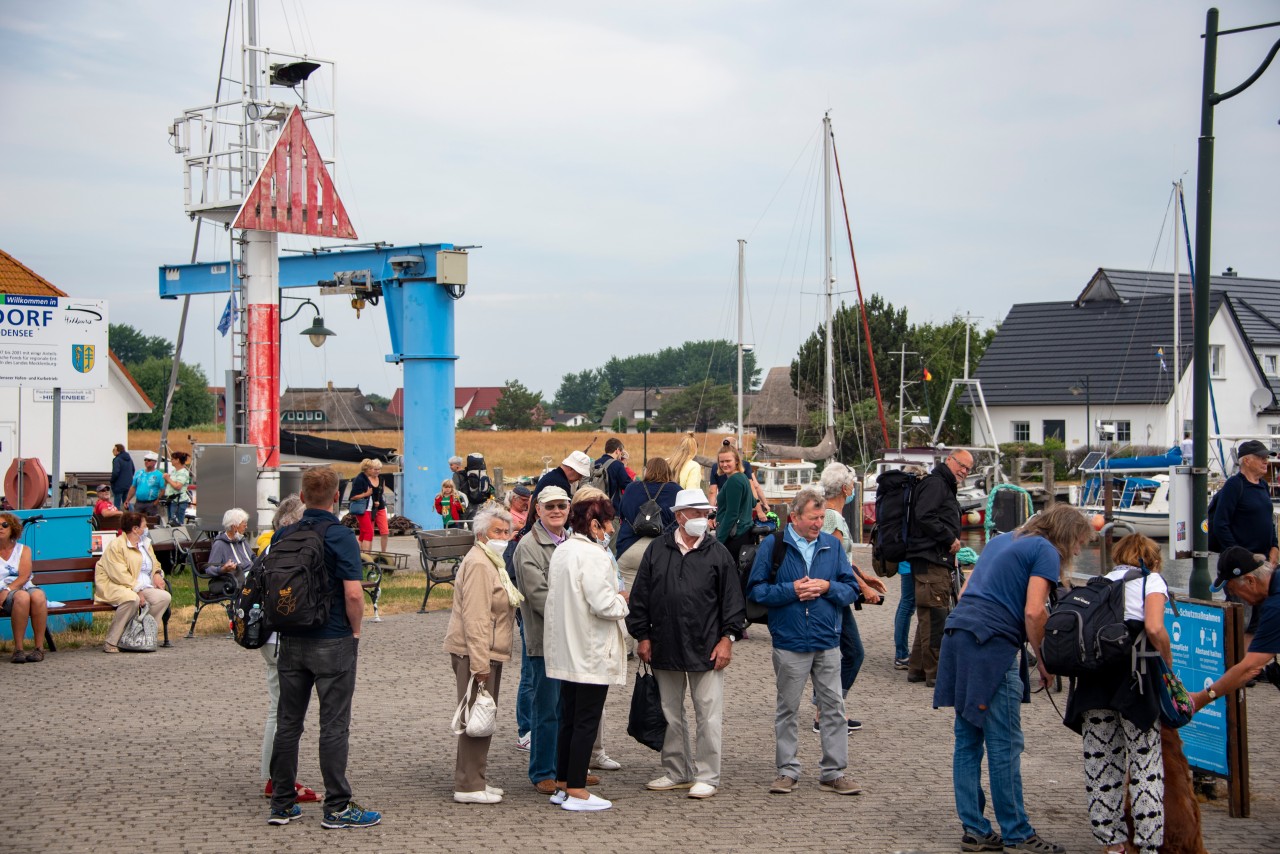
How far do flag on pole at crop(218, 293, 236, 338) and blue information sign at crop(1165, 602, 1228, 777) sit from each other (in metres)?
19.5

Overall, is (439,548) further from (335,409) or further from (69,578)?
(335,409)

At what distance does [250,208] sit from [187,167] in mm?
2091

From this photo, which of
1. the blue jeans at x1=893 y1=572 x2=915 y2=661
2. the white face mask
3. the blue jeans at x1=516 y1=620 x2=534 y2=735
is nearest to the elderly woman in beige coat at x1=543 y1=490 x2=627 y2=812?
the white face mask

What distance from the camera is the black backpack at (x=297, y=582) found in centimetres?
622

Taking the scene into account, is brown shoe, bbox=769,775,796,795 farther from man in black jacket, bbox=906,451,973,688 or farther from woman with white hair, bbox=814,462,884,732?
man in black jacket, bbox=906,451,973,688

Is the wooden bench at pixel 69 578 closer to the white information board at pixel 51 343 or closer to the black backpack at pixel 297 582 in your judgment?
the white information board at pixel 51 343

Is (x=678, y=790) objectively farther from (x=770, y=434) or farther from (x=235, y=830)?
(x=770, y=434)

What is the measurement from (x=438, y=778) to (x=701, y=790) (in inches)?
63.6

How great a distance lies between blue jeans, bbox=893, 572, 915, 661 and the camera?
422 inches

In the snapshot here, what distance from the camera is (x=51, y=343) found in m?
13.6

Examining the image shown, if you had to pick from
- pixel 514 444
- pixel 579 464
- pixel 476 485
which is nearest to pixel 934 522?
pixel 579 464

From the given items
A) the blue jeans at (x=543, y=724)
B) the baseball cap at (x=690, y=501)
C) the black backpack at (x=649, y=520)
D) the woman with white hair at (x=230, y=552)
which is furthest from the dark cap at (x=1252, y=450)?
the woman with white hair at (x=230, y=552)

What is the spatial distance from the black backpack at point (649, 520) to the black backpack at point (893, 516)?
1.87 metres

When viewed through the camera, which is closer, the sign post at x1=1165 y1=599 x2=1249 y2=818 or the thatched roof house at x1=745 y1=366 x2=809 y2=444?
the sign post at x1=1165 y1=599 x2=1249 y2=818
